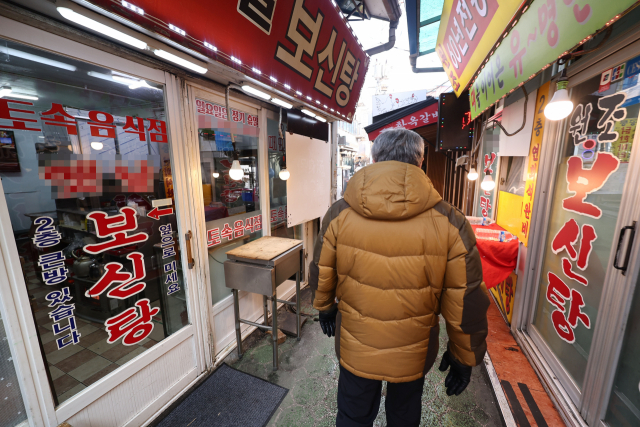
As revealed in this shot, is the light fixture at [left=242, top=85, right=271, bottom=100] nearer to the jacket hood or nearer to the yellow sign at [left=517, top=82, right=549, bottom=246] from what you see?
the jacket hood

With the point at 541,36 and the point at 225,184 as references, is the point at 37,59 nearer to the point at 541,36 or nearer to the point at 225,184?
the point at 225,184

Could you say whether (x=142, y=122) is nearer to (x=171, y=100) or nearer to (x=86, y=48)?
(x=171, y=100)

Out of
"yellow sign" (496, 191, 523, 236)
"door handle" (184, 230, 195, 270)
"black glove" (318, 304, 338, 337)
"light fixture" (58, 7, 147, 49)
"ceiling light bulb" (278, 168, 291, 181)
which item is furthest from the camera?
"ceiling light bulb" (278, 168, 291, 181)

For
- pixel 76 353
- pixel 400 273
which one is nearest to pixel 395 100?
pixel 400 273

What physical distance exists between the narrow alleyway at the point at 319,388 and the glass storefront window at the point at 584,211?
96 cm

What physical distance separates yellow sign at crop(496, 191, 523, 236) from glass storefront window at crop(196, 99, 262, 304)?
12.6 ft

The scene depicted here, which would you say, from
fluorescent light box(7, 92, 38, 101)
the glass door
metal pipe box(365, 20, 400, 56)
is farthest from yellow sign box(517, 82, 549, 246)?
fluorescent light box(7, 92, 38, 101)

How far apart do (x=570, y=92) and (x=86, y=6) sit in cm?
410

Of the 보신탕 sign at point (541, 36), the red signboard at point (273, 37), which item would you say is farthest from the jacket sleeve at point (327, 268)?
the 보신탕 sign at point (541, 36)

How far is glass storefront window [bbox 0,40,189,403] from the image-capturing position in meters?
1.69

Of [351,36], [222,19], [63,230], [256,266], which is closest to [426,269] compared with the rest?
[256,266]

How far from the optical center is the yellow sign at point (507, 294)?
3.59 m

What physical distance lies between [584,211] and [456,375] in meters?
1.98

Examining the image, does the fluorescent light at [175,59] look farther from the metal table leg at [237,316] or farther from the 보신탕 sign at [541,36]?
the 보신탕 sign at [541,36]
